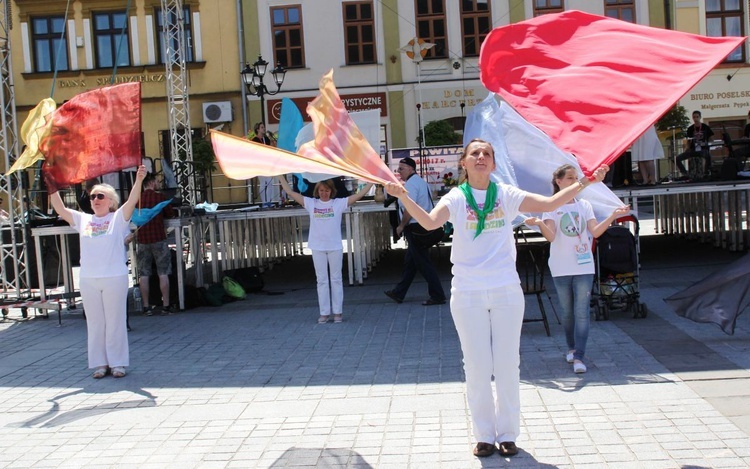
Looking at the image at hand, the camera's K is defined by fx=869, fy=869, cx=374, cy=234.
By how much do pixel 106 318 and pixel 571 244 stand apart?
14.5 feet

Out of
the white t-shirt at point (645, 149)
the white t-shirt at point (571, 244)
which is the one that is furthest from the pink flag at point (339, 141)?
the white t-shirt at point (645, 149)

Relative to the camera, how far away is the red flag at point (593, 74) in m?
5.90

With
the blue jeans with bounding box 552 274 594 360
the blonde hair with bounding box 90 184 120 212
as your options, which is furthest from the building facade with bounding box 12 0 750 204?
the blue jeans with bounding box 552 274 594 360

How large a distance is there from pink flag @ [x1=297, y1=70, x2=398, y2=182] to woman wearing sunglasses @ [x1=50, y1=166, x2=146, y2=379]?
2.39 meters

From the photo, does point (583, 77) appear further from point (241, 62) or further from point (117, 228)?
point (241, 62)

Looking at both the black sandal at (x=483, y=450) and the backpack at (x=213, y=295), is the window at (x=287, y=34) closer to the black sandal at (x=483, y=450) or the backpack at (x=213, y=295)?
the backpack at (x=213, y=295)

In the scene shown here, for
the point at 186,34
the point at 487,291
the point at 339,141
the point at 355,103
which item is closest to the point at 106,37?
the point at 186,34

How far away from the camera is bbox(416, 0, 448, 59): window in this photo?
30172 millimetres

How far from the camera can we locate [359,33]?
30.5 meters

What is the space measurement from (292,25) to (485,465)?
2698cm

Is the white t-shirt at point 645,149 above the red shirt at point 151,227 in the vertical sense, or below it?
above

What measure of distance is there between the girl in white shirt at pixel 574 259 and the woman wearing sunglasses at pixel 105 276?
3874 mm

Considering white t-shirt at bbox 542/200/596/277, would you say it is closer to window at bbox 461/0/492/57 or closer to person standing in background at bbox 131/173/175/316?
person standing in background at bbox 131/173/175/316

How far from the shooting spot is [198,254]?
1401 centimetres
